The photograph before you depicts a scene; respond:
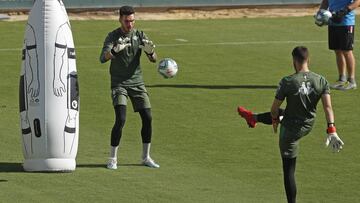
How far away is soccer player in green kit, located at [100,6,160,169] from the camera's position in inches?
619

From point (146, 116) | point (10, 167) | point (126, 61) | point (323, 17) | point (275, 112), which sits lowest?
point (10, 167)

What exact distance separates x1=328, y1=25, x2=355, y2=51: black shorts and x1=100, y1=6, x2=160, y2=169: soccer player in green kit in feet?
22.8

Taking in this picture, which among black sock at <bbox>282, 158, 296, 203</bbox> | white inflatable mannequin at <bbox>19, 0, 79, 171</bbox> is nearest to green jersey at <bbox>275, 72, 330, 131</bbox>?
black sock at <bbox>282, 158, 296, 203</bbox>

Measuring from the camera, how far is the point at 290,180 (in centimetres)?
1338

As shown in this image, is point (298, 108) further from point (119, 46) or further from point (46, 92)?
point (46, 92)

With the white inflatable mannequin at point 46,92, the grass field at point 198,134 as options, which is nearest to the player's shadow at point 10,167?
the grass field at point 198,134

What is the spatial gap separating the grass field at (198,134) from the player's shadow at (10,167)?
1 centimetres

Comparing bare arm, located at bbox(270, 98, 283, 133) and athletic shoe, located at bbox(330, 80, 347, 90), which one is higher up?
bare arm, located at bbox(270, 98, 283, 133)

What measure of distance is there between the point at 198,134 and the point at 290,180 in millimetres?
5053

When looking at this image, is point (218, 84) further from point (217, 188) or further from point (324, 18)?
point (217, 188)

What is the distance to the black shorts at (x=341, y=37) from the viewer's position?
871 inches

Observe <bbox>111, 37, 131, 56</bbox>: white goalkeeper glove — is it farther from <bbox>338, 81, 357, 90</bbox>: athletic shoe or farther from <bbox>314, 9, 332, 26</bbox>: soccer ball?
<bbox>338, 81, 357, 90</bbox>: athletic shoe

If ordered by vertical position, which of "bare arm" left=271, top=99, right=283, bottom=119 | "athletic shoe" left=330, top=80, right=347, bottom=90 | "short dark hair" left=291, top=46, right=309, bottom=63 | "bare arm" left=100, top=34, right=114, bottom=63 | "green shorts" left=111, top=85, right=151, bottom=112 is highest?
"short dark hair" left=291, top=46, right=309, bottom=63

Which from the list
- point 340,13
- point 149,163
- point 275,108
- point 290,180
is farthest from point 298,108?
point 340,13
